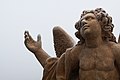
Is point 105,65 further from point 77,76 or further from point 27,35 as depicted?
point 27,35

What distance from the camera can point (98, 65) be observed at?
3098 mm

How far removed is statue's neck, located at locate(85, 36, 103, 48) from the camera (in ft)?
10.3

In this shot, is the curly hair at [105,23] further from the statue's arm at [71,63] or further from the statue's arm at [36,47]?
the statue's arm at [36,47]

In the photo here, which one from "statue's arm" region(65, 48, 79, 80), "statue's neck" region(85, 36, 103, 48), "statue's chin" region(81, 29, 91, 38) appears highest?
"statue's chin" region(81, 29, 91, 38)

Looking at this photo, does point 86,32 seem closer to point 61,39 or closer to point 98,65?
point 98,65

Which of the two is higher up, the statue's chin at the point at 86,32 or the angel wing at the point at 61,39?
the statue's chin at the point at 86,32

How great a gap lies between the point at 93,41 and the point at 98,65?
23 cm

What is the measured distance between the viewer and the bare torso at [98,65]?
309cm

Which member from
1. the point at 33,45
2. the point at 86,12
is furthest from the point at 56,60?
the point at 86,12

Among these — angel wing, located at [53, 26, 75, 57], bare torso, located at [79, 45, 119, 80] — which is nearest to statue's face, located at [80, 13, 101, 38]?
bare torso, located at [79, 45, 119, 80]

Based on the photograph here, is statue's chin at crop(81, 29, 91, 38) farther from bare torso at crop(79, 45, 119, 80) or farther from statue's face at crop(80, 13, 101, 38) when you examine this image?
bare torso at crop(79, 45, 119, 80)

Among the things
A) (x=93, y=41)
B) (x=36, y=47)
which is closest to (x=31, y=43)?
(x=36, y=47)

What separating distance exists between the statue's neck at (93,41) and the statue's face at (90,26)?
0.17 ft

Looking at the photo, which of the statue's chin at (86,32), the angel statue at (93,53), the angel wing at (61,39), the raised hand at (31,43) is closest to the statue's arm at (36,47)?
the raised hand at (31,43)
